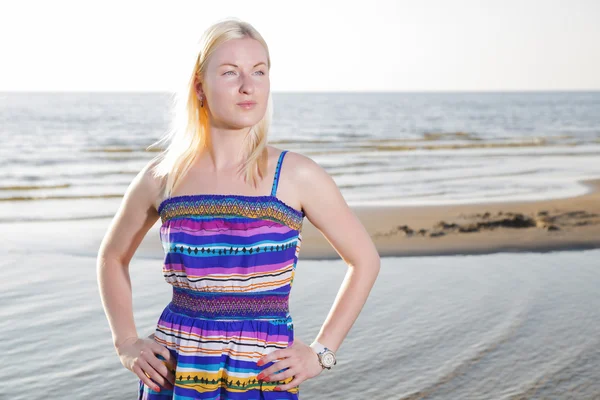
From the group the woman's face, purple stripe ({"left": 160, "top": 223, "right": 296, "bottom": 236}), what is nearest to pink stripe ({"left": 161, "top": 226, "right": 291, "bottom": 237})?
purple stripe ({"left": 160, "top": 223, "right": 296, "bottom": 236})

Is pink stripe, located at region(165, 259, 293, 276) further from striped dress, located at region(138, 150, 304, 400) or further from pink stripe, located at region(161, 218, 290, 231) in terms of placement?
pink stripe, located at region(161, 218, 290, 231)

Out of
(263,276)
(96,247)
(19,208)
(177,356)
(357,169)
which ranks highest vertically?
(357,169)

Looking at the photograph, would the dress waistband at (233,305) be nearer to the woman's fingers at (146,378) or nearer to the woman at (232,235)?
the woman at (232,235)

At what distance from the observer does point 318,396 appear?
4.48 meters

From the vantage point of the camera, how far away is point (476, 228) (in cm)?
988

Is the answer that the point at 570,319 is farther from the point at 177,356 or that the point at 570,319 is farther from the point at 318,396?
the point at 177,356

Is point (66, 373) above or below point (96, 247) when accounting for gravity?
below

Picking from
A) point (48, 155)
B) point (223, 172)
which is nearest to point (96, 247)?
point (223, 172)

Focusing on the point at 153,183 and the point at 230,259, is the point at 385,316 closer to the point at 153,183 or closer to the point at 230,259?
the point at 153,183

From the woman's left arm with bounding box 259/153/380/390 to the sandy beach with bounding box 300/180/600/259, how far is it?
5.59 meters

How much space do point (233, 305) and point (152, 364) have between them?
0.32m

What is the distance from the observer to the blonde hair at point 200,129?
235 cm

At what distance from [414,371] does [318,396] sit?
0.70m

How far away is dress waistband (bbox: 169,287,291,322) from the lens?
231cm
